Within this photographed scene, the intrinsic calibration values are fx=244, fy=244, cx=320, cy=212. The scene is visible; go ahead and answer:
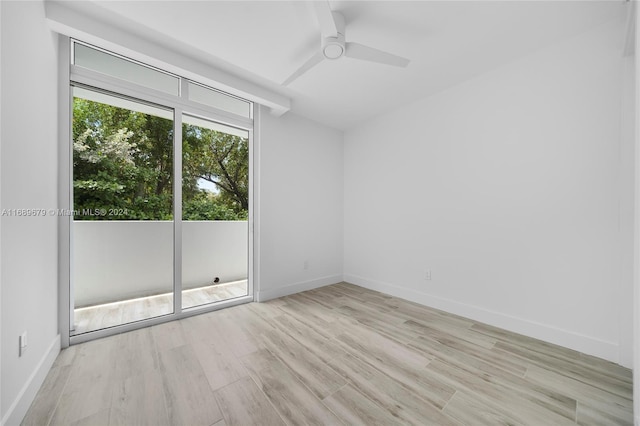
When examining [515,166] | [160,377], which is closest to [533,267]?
[515,166]

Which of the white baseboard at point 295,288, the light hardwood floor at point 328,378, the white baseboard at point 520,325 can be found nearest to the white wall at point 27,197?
the light hardwood floor at point 328,378

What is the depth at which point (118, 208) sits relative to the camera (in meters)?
2.50

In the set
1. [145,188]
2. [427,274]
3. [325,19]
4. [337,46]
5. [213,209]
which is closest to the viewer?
[325,19]

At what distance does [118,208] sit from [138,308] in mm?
1148

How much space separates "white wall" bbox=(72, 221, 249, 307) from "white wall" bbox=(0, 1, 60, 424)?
2.15 ft

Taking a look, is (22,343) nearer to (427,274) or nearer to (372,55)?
(372,55)

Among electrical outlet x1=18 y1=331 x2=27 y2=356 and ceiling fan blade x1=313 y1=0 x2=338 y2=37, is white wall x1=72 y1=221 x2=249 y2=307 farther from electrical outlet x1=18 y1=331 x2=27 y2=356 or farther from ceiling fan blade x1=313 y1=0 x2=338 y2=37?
ceiling fan blade x1=313 y1=0 x2=338 y2=37

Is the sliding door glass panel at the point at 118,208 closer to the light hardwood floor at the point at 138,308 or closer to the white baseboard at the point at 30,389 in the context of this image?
the light hardwood floor at the point at 138,308

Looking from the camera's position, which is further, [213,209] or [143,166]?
[213,209]

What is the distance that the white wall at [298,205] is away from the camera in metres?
3.36

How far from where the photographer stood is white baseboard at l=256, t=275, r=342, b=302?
3.29 m

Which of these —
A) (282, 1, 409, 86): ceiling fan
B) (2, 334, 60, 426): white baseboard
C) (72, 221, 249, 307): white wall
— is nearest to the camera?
(2, 334, 60, 426): white baseboard

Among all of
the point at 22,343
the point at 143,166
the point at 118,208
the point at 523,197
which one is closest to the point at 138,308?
the point at 118,208

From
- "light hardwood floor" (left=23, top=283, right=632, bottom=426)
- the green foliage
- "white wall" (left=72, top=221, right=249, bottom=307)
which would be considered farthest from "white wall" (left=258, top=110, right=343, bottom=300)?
"light hardwood floor" (left=23, top=283, right=632, bottom=426)
